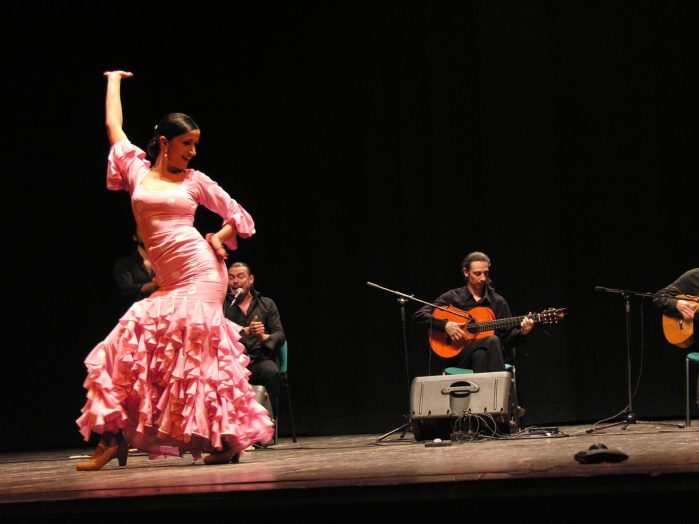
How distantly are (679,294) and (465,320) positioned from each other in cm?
120

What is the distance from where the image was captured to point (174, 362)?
10.7ft

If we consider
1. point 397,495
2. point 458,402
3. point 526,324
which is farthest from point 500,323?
point 397,495

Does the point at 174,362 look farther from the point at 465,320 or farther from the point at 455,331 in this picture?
the point at 465,320

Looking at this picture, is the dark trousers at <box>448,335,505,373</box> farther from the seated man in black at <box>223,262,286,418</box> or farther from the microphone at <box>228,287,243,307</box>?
the microphone at <box>228,287,243,307</box>

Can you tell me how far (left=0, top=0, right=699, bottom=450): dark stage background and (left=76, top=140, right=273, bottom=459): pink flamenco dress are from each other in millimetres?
2789

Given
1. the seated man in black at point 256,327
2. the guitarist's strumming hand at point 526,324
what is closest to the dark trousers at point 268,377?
the seated man in black at point 256,327

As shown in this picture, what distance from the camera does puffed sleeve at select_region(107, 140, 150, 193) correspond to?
345 centimetres

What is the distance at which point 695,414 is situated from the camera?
5.86 meters

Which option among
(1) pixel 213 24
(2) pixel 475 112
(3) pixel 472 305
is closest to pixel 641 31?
(2) pixel 475 112

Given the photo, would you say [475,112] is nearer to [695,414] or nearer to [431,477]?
[695,414]

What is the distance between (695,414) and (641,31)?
2.44 m

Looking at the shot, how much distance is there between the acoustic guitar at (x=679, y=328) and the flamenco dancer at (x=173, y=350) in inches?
110

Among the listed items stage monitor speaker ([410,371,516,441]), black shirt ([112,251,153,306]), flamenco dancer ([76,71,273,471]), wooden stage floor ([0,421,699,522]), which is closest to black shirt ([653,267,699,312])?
stage monitor speaker ([410,371,516,441])

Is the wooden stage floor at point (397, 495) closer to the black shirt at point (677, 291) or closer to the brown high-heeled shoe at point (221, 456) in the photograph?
the brown high-heeled shoe at point (221, 456)
